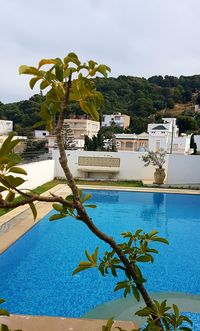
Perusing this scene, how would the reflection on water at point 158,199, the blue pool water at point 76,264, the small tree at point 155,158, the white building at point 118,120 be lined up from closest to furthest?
the blue pool water at point 76,264 → the reflection on water at point 158,199 → the small tree at point 155,158 → the white building at point 118,120

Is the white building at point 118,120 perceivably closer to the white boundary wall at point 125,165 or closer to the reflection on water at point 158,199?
the white boundary wall at point 125,165

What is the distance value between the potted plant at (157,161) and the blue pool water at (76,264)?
428 cm

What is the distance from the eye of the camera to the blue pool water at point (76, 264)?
4.55 meters

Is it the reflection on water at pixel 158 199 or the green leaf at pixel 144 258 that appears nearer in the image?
the green leaf at pixel 144 258

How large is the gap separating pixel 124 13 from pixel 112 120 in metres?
56.5

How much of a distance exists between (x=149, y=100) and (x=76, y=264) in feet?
223

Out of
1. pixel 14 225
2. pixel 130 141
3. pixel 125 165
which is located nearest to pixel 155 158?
pixel 125 165

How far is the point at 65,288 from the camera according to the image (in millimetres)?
4910

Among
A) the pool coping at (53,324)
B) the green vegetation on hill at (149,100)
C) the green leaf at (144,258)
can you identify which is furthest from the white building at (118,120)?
the green leaf at (144,258)

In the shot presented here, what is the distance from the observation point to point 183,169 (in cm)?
1484

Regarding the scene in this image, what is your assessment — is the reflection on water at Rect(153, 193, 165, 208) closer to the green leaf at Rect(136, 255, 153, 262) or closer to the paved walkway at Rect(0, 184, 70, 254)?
the paved walkway at Rect(0, 184, 70, 254)

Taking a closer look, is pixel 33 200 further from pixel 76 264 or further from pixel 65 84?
pixel 76 264

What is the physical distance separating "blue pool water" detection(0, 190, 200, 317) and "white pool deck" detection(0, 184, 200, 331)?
229 mm

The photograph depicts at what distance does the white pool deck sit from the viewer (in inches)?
104
